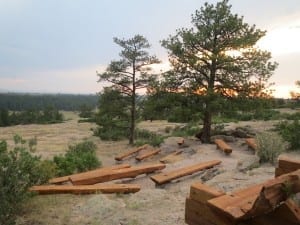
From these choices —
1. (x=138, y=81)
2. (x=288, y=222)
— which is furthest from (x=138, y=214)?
(x=138, y=81)

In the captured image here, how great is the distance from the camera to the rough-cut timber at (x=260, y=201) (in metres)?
4.00

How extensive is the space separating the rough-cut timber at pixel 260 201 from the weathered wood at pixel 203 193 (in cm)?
35

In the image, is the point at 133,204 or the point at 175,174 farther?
the point at 175,174

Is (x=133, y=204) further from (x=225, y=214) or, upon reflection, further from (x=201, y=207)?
(x=225, y=214)

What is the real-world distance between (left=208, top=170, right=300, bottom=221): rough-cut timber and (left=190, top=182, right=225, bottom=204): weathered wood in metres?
0.35

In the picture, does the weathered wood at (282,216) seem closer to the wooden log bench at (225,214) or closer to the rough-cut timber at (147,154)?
the wooden log bench at (225,214)

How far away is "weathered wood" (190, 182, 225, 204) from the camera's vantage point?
497 cm

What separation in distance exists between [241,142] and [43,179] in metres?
12.7

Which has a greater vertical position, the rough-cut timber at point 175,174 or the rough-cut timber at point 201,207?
the rough-cut timber at point 201,207

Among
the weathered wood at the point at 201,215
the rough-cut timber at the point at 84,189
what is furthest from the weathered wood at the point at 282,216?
the rough-cut timber at the point at 84,189

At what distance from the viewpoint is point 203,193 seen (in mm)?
5160

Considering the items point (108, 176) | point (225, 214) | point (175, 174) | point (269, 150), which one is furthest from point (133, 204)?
point (269, 150)

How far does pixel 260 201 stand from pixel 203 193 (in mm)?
1271

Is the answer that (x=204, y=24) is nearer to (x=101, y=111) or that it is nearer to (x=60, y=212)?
(x=101, y=111)
